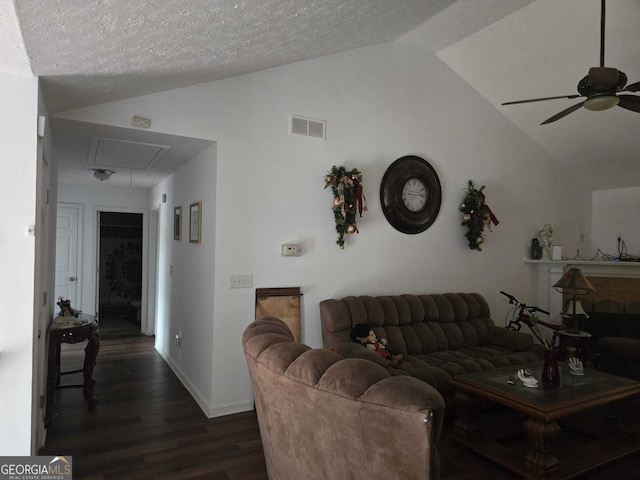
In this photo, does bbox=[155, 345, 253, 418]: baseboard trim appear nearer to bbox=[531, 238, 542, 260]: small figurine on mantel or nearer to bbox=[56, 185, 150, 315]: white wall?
bbox=[56, 185, 150, 315]: white wall

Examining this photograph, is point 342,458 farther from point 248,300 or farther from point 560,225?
point 560,225

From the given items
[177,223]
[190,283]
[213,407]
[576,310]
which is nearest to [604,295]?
[576,310]

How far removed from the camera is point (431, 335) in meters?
3.83

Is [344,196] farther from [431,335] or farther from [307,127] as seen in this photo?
[431,335]

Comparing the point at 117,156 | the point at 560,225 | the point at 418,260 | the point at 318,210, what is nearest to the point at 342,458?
the point at 318,210

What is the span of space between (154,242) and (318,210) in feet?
11.6

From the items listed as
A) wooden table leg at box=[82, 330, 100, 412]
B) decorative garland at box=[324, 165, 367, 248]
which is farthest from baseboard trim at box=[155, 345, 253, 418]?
decorative garland at box=[324, 165, 367, 248]

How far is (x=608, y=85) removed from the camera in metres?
2.54

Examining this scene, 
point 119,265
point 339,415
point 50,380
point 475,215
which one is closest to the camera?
point 339,415

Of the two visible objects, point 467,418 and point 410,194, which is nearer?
point 467,418

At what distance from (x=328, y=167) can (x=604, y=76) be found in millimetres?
2127

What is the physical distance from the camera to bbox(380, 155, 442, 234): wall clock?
407 cm

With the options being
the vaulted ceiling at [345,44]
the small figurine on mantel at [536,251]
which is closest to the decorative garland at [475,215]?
the small figurine on mantel at [536,251]

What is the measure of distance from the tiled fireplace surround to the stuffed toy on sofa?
9.16 feet
